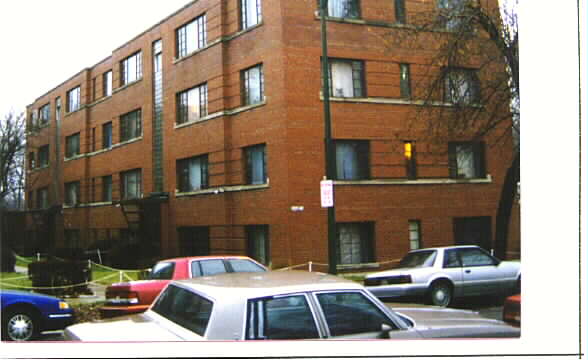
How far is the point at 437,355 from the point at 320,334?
102cm

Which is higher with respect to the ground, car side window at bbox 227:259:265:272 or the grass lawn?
car side window at bbox 227:259:265:272

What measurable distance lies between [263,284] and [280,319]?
0.29m

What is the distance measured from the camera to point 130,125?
503cm

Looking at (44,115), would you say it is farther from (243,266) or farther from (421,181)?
(421,181)

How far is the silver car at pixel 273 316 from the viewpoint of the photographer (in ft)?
11.5

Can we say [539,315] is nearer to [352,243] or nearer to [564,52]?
[352,243]

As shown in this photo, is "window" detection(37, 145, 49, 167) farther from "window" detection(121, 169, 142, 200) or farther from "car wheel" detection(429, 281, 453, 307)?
"car wheel" detection(429, 281, 453, 307)

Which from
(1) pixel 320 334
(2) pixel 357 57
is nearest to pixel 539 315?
(1) pixel 320 334

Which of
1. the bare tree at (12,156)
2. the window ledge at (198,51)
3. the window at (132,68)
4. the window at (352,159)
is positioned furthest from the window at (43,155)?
the window at (352,159)

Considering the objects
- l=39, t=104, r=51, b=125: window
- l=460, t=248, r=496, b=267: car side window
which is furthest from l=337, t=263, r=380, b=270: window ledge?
l=39, t=104, r=51, b=125: window

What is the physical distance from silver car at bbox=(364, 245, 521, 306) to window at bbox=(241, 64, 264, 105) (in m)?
2.01

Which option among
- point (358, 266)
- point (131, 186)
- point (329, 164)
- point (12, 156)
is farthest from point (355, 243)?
point (12, 156)

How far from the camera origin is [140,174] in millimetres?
4961

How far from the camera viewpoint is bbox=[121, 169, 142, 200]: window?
491 centimetres
